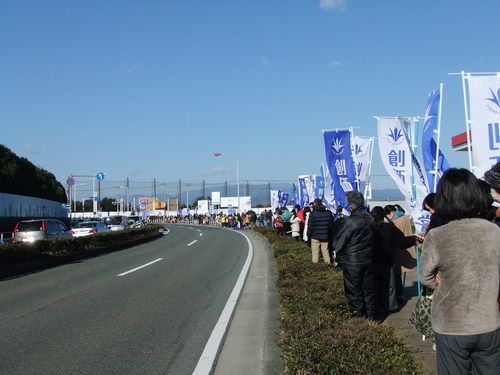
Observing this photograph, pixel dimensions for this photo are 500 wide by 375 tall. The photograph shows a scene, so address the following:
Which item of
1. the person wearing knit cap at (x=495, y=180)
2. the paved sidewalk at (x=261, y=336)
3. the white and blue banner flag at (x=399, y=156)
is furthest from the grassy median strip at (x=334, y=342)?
the white and blue banner flag at (x=399, y=156)

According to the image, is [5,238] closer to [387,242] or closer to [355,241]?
[387,242]

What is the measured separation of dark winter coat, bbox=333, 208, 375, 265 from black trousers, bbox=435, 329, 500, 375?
3726 mm

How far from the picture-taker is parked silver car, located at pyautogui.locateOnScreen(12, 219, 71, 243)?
1983 centimetres

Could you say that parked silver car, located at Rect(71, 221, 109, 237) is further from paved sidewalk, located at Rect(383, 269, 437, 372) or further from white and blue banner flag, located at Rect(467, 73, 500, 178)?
white and blue banner flag, located at Rect(467, 73, 500, 178)

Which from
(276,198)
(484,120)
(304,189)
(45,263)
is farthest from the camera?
(276,198)

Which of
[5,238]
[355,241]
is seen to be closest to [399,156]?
[355,241]

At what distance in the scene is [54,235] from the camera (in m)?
20.7

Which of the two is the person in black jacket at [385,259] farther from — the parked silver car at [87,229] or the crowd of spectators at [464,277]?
the parked silver car at [87,229]

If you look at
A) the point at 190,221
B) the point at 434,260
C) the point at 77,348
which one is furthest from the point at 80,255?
the point at 190,221

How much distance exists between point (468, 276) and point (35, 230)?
65.9 ft

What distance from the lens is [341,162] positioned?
15016mm

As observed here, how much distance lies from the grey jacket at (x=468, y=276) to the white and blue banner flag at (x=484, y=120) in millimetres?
4204

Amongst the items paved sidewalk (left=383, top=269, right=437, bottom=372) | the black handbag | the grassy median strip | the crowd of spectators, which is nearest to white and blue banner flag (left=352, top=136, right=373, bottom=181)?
paved sidewalk (left=383, top=269, right=437, bottom=372)

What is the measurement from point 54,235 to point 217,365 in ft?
56.0
